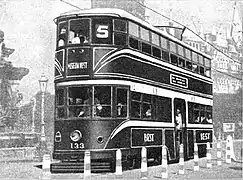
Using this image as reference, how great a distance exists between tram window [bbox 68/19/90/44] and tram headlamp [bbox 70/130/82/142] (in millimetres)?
667

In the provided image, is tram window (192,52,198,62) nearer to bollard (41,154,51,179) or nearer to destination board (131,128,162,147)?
destination board (131,128,162,147)

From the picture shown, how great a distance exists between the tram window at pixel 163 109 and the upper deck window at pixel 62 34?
0.87m

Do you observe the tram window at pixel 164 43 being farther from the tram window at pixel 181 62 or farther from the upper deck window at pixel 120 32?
the upper deck window at pixel 120 32

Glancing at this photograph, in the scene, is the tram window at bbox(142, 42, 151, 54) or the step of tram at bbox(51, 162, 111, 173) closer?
the step of tram at bbox(51, 162, 111, 173)

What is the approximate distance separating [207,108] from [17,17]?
177 cm

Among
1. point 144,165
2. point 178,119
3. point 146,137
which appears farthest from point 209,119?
point 144,165

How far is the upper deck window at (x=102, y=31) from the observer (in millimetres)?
3291

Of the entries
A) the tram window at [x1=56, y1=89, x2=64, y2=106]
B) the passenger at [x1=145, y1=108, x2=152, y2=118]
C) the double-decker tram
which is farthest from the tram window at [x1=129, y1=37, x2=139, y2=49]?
the tram window at [x1=56, y1=89, x2=64, y2=106]

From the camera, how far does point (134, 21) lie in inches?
135

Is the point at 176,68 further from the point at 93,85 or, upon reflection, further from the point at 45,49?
the point at 45,49

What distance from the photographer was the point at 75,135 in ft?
10.6

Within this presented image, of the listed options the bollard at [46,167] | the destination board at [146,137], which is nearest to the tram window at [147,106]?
the destination board at [146,137]

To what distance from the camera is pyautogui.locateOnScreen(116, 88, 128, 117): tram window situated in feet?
10.8

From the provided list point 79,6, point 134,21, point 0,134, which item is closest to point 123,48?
point 134,21
